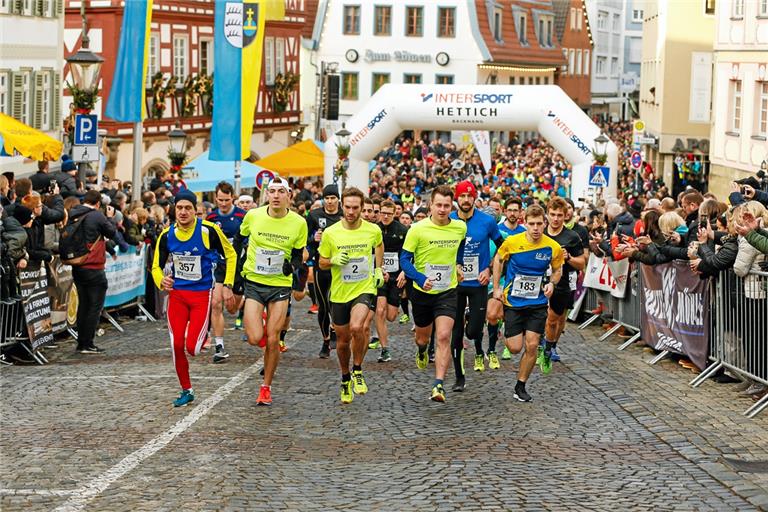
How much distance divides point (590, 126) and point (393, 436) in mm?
23666

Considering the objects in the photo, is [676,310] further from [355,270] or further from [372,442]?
[372,442]

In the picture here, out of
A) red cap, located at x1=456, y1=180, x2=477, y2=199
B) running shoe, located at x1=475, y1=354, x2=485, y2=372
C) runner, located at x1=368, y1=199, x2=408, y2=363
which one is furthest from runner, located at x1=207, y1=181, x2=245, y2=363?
red cap, located at x1=456, y1=180, x2=477, y2=199

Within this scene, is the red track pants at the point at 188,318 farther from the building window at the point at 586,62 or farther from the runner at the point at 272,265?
the building window at the point at 586,62

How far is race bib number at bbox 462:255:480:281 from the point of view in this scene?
13773 mm

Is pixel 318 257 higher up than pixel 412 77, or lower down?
lower down

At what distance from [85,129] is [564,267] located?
379 inches

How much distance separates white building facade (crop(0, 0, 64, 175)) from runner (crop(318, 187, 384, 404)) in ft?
72.8

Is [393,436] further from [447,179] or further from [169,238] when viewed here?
[447,179]

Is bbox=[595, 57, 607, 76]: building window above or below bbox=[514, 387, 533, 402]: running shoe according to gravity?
above

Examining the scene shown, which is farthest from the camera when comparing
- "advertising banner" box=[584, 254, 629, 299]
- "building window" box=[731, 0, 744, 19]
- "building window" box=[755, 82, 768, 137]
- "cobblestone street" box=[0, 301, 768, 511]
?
"building window" box=[731, 0, 744, 19]

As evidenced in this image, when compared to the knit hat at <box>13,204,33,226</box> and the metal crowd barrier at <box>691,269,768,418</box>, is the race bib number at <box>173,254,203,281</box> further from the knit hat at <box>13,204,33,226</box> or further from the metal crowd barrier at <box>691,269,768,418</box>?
the metal crowd barrier at <box>691,269,768,418</box>

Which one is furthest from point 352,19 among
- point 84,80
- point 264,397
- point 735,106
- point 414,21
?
point 264,397

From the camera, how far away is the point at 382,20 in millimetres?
84938

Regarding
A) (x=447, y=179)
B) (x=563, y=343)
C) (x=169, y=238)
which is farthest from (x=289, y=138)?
(x=169, y=238)
